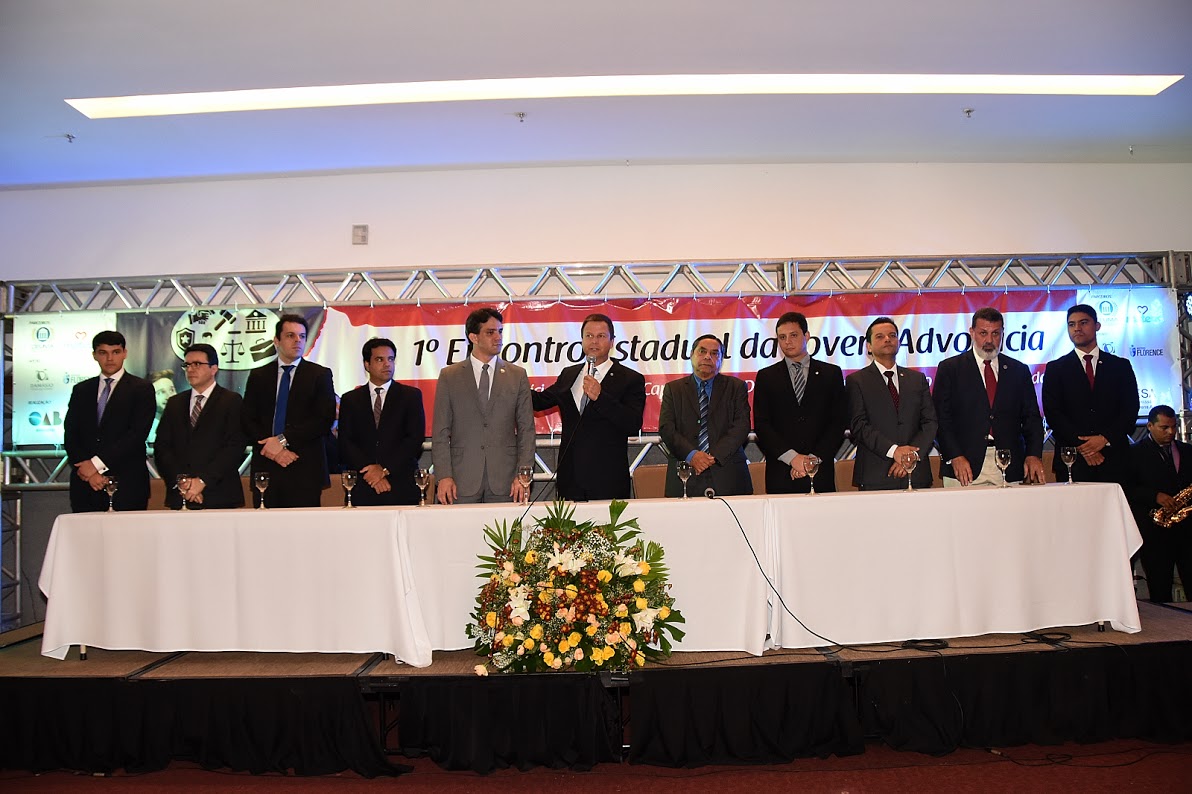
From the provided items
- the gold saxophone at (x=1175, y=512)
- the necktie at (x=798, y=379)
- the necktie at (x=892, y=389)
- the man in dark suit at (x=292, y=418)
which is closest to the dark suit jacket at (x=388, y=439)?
the man in dark suit at (x=292, y=418)

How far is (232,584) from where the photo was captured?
11.1 ft

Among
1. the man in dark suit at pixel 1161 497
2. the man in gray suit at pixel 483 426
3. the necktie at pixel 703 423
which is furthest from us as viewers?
the man in dark suit at pixel 1161 497

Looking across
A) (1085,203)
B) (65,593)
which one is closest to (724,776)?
(65,593)

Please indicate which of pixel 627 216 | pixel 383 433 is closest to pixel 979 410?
pixel 627 216

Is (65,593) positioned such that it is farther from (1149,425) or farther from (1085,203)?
(1085,203)

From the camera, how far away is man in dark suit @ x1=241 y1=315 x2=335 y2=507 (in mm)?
4557

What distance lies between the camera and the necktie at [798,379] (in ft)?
14.5

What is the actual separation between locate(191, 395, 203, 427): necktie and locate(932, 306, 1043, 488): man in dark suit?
4.00 meters

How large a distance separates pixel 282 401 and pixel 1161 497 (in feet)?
17.3

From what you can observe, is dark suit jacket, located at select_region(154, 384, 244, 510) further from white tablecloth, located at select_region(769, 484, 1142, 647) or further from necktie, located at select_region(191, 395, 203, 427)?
white tablecloth, located at select_region(769, 484, 1142, 647)

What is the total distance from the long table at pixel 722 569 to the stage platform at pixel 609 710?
0.15m

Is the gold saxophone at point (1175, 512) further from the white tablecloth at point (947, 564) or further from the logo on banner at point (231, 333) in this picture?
the logo on banner at point (231, 333)

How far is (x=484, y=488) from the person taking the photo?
13.3 ft

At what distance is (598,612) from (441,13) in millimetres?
2945
